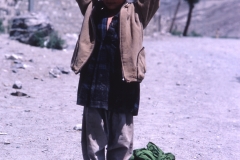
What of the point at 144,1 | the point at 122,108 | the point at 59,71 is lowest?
the point at 59,71

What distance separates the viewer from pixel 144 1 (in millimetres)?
3234

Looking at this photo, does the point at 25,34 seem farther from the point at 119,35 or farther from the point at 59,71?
the point at 119,35

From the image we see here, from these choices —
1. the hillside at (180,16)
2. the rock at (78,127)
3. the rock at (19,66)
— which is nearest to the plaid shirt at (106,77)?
the rock at (78,127)

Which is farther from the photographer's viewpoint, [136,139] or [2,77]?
[2,77]

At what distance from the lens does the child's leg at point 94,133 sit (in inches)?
131

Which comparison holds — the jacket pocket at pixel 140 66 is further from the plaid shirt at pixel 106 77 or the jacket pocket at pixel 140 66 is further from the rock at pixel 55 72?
the rock at pixel 55 72

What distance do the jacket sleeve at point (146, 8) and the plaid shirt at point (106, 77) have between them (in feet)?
0.54

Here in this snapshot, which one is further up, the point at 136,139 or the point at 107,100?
the point at 107,100

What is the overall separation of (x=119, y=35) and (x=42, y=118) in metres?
2.92

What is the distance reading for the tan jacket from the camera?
3234mm

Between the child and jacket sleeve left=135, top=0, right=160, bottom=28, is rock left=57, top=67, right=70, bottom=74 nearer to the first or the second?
the child

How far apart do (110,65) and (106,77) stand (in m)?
0.09

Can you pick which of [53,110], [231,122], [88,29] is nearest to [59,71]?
[53,110]

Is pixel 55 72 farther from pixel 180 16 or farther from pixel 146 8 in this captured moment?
pixel 180 16
